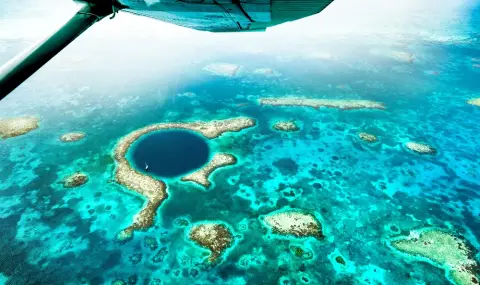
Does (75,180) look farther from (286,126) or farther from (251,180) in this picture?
(286,126)

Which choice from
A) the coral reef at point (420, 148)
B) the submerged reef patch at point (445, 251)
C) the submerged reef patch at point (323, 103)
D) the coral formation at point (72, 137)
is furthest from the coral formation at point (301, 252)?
the coral formation at point (72, 137)

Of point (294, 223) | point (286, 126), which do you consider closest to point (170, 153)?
point (286, 126)

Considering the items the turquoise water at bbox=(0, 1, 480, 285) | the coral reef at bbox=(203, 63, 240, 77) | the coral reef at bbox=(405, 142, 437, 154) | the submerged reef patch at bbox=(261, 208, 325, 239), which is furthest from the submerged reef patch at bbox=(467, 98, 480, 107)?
the coral reef at bbox=(203, 63, 240, 77)

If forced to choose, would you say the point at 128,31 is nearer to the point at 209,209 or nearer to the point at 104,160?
the point at 104,160

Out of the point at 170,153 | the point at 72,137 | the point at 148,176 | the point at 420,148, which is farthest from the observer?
the point at 72,137

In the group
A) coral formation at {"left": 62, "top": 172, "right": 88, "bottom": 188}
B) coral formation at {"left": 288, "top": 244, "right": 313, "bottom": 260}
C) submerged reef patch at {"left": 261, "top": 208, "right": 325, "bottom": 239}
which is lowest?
coral formation at {"left": 288, "top": 244, "right": 313, "bottom": 260}

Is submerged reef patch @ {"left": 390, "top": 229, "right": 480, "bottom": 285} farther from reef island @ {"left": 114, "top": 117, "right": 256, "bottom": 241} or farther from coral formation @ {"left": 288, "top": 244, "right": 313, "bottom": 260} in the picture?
reef island @ {"left": 114, "top": 117, "right": 256, "bottom": 241}

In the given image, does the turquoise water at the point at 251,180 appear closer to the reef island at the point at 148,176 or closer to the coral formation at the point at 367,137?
the reef island at the point at 148,176

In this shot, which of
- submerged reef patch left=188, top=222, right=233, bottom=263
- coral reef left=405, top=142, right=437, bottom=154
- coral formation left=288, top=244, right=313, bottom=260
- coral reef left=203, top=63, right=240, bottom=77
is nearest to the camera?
coral formation left=288, top=244, right=313, bottom=260
